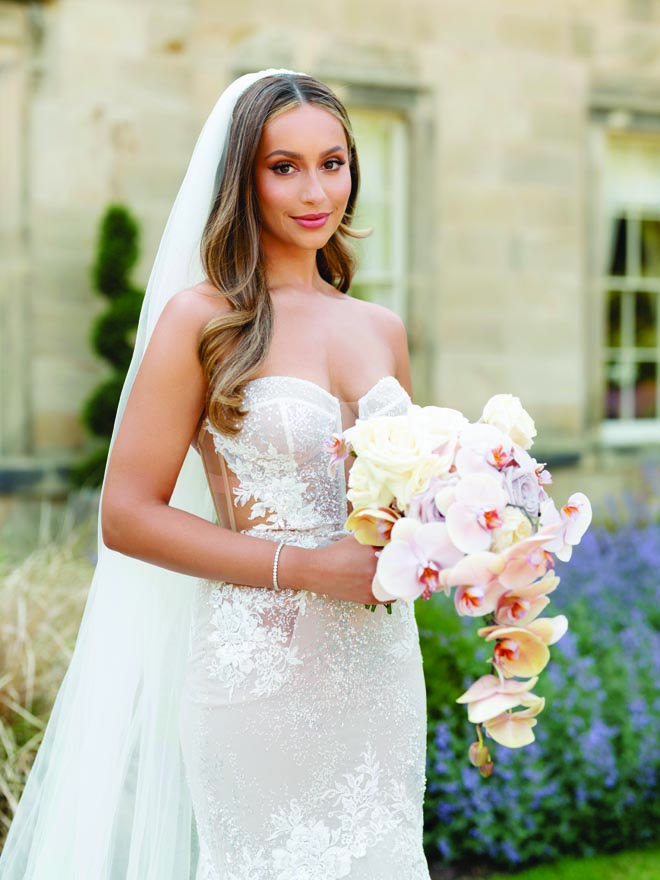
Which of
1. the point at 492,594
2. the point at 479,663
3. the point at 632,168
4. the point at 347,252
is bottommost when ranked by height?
the point at 479,663

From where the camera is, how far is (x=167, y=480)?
2273 mm

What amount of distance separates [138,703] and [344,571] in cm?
78

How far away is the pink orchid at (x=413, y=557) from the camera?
193 cm

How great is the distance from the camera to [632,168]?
377 inches

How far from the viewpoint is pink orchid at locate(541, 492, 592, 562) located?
80.3 inches

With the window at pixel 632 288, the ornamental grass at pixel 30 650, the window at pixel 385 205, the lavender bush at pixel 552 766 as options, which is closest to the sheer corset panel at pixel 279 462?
the ornamental grass at pixel 30 650

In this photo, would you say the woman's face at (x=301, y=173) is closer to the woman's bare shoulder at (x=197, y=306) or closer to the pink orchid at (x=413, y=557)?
the woman's bare shoulder at (x=197, y=306)

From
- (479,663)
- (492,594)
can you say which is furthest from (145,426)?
(479,663)

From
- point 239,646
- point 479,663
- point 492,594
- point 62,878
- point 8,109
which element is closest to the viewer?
point 492,594

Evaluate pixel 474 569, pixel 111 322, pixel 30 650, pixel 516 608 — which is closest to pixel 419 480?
pixel 474 569

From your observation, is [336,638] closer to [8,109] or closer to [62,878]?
[62,878]

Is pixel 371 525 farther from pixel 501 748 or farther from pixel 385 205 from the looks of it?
pixel 385 205

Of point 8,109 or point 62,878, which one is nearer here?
point 62,878

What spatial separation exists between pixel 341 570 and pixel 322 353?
53 centimetres
